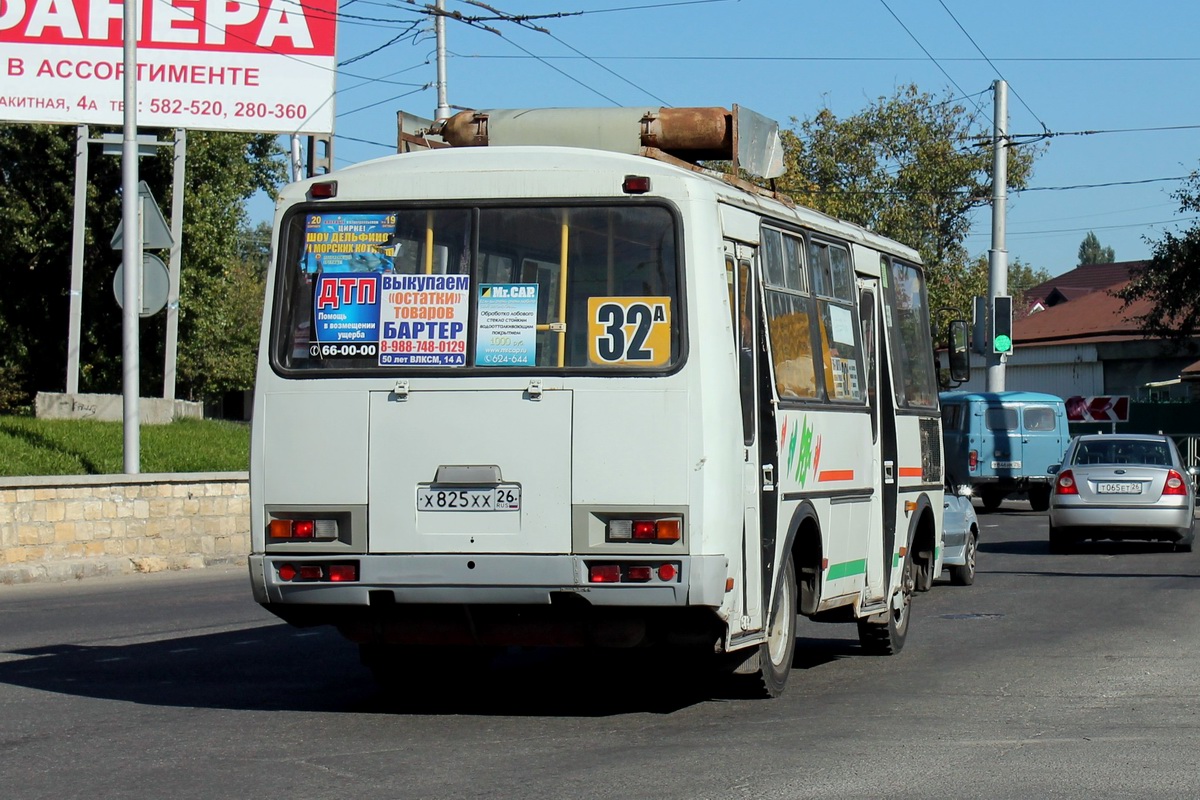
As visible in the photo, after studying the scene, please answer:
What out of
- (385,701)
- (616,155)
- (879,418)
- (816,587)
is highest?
(616,155)

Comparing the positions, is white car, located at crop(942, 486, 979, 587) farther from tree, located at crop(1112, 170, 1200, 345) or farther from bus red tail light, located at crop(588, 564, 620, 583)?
tree, located at crop(1112, 170, 1200, 345)

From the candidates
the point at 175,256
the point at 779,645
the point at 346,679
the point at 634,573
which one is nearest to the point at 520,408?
the point at 634,573

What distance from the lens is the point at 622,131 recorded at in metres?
10.1

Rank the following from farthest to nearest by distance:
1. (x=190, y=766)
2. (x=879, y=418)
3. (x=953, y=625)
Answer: (x=953, y=625) → (x=879, y=418) → (x=190, y=766)

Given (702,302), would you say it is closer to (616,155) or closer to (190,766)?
(616,155)

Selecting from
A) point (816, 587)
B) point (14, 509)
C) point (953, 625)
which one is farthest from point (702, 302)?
point (14, 509)

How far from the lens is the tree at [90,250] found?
116 feet

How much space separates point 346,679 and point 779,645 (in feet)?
8.79

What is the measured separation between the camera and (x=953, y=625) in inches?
550

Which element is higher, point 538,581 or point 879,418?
point 879,418

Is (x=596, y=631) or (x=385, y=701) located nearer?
(x=596, y=631)

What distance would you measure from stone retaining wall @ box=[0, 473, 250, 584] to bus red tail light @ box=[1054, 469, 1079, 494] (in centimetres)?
1034

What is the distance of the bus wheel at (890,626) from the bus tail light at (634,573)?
11.8ft

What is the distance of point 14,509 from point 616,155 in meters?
11.7
